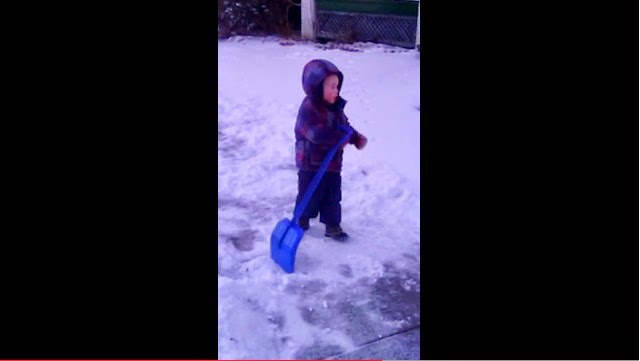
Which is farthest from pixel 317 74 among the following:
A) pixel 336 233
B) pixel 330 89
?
pixel 336 233

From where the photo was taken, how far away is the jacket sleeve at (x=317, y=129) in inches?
134

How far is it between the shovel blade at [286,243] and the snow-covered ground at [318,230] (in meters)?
0.06

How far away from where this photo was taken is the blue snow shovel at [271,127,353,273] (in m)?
3.40

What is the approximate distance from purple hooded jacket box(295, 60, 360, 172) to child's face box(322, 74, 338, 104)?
2cm

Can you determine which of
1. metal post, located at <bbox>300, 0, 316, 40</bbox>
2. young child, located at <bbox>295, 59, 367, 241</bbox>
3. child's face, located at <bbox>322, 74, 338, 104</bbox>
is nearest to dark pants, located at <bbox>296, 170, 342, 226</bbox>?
young child, located at <bbox>295, 59, 367, 241</bbox>

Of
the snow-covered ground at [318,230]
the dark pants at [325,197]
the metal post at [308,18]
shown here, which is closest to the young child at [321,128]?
the dark pants at [325,197]

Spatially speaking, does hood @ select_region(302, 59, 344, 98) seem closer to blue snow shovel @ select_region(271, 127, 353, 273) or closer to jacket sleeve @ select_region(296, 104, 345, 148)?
jacket sleeve @ select_region(296, 104, 345, 148)

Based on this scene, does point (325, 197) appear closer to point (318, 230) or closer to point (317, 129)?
point (318, 230)

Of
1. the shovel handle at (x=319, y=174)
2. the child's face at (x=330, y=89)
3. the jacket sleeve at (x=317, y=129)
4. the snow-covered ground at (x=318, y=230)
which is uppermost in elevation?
the child's face at (x=330, y=89)

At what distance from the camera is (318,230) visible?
3926 millimetres

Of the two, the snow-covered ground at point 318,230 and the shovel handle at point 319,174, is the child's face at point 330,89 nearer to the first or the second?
the shovel handle at point 319,174

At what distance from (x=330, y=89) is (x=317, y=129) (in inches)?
9.0
